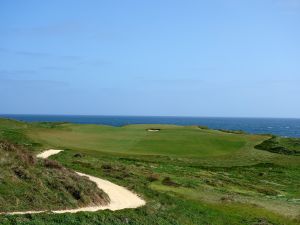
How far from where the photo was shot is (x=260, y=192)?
46.5 meters

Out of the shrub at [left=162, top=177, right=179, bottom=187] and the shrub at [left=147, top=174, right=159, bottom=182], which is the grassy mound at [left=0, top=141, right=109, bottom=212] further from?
the shrub at [left=162, top=177, right=179, bottom=187]

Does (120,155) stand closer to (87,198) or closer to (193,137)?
(193,137)

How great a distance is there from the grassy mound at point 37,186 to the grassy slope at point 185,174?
2.73m

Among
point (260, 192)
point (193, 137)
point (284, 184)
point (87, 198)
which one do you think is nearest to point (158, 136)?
point (193, 137)

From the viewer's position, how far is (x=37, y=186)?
92.5ft

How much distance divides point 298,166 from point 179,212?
42.6 meters

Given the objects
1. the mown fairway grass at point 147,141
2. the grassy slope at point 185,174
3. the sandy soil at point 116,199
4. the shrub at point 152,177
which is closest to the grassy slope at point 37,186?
the sandy soil at point 116,199

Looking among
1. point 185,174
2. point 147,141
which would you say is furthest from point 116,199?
point 147,141

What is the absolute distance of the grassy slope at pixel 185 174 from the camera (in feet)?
99.5

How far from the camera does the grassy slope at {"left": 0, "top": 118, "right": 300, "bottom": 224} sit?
30342mm

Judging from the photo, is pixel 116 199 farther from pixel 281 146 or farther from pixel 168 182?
pixel 281 146

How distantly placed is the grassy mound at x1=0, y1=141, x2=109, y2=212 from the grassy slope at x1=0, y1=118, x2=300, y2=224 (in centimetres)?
273

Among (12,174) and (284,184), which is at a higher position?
(12,174)

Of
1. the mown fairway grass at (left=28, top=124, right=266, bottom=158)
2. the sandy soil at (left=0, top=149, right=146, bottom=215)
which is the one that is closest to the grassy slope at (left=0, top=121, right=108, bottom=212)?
the sandy soil at (left=0, top=149, right=146, bottom=215)
